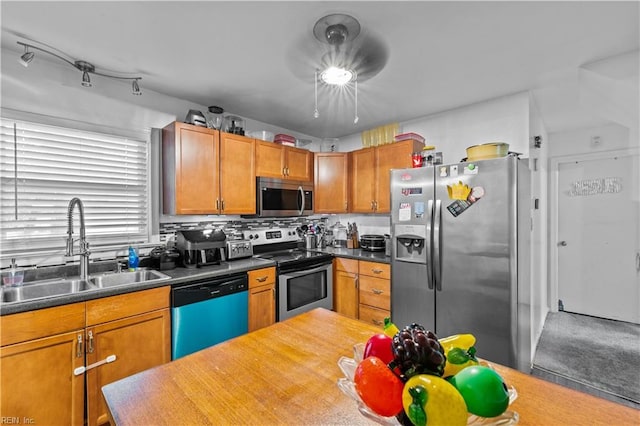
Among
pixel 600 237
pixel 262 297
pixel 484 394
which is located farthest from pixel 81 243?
pixel 600 237

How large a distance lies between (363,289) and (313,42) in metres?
2.28

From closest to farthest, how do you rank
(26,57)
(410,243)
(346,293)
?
(26,57) → (410,243) → (346,293)

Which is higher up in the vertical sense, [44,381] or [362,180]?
[362,180]

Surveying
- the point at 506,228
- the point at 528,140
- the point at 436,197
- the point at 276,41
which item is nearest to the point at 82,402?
the point at 276,41

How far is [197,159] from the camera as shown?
2551 mm

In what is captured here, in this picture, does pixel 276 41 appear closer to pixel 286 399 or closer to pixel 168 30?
pixel 168 30

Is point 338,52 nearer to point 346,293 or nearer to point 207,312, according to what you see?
point 207,312

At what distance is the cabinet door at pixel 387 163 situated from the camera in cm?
311

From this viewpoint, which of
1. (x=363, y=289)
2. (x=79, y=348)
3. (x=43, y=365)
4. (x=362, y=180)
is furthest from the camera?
(x=362, y=180)

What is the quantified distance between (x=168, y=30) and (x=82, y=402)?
225cm

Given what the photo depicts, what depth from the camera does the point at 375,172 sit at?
3.38 meters

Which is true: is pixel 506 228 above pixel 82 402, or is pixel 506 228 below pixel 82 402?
above

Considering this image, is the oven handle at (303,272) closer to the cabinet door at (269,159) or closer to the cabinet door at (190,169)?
the cabinet door at (190,169)

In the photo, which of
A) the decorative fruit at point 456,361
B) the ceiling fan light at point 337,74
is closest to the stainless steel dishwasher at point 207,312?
the ceiling fan light at point 337,74
